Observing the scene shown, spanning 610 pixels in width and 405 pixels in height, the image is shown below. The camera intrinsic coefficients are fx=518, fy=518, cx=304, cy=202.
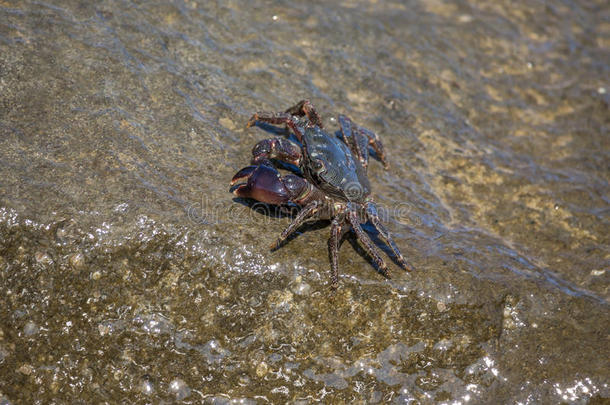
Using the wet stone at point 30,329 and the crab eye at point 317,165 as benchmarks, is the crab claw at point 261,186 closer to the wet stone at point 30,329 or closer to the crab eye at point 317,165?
the crab eye at point 317,165

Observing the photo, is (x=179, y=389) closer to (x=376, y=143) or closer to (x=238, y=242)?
(x=238, y=242)

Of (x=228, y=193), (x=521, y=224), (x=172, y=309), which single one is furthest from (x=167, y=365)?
(x=521, y=224)

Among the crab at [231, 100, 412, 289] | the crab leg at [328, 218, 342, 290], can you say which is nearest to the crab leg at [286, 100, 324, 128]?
the crab at [231, 100, 412, 289]

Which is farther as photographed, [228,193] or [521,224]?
[521,224]

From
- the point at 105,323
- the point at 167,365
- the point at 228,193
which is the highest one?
the point at 228,193

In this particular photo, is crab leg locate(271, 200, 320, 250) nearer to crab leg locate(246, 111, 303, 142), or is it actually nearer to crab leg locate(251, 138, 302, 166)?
crab leg locate(251, 138, 302, 166)

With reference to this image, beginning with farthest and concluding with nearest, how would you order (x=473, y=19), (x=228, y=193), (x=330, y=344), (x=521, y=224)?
(x=473, y=19), (x=521, y=224), (x=228, y=193), (x=330, y=344)

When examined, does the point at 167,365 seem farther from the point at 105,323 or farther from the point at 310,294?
the point at 310,294
